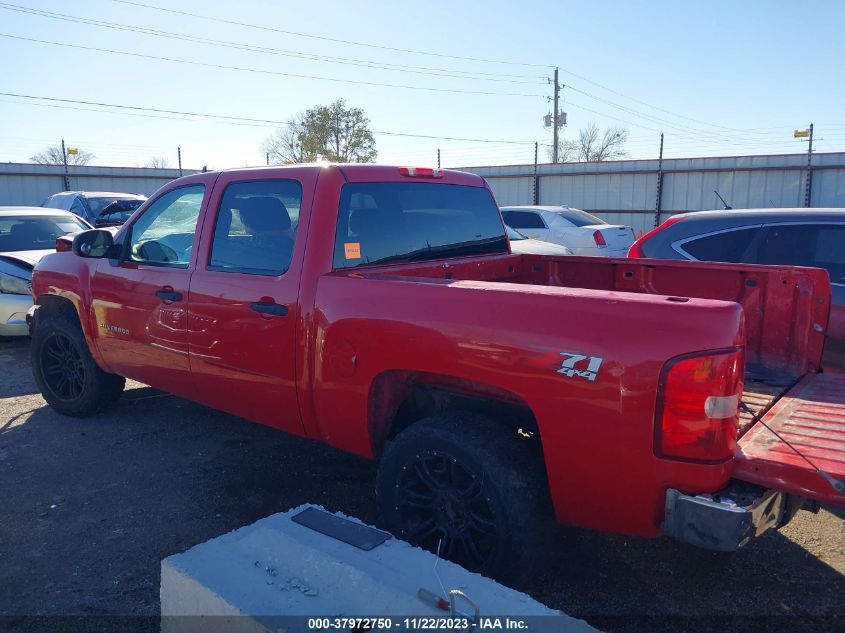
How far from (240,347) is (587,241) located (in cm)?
1019

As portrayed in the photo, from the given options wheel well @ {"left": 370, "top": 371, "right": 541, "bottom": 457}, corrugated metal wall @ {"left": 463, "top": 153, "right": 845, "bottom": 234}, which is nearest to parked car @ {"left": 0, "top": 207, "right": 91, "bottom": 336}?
wheel well @ {"left": 370, "top": 371, "right": 541, "bottom": 457}

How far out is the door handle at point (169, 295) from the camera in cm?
408

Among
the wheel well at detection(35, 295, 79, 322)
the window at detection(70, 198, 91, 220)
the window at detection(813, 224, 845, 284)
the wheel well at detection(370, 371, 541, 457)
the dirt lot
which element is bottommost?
the dirt lot

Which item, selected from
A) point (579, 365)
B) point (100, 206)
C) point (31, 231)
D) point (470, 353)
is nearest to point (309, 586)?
point (470, 353)

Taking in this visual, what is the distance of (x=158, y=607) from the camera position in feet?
10.2

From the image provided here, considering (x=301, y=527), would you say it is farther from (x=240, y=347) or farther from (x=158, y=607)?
(x=240, y=347)

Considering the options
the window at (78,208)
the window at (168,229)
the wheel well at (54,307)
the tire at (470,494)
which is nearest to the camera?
the tire at (470,494)

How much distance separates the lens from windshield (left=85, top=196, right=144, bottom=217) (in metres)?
14.2

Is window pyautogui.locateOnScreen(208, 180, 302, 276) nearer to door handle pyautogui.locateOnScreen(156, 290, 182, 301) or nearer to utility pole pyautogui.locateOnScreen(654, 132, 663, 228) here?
door handle pyautogui.locateOnScreen(156, 290, 182, 301)

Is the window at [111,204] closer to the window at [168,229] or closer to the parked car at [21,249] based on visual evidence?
the parked car at [21,249]

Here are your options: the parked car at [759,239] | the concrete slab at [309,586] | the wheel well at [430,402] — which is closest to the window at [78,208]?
the parked car at [759,239]

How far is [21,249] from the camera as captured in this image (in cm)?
881

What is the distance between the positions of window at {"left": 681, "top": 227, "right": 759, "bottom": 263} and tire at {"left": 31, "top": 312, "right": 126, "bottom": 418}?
4872 mm

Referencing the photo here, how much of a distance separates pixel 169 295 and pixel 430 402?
5.92 feet
